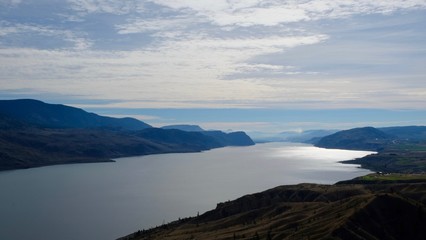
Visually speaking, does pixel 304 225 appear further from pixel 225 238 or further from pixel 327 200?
pixel 327 200

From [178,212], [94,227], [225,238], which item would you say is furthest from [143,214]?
[225,238]

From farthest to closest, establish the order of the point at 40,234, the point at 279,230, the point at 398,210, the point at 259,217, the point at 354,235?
1. the point at 40,234
2. the point at 259,217
3. the point at 279,230
4. the point at 398,210
5. the point at 354,235

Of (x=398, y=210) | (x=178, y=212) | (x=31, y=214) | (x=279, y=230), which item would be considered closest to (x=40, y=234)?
(x=31, y=214)

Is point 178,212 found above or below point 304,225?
below

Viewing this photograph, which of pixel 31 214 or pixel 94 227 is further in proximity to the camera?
pixel 31 214

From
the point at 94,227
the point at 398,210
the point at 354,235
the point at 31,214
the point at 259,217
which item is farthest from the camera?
the point at 31,214

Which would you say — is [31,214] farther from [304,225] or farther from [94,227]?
[304,225]
